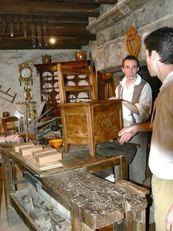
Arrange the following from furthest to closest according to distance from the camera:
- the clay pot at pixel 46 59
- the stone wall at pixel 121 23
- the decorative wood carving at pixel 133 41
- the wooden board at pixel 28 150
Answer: the clay pot at pixel 46 59 < the decorative wood carving at pixel 133 41 < the stone wall at pixel 121 23 < the wooden board at pixel 28 150

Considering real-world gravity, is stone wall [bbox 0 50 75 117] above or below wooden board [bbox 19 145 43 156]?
above

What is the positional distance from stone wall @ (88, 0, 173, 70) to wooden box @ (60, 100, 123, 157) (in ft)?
4.54

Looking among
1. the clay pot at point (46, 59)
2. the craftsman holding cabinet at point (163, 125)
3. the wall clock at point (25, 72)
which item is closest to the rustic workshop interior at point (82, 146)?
the craftsman holding cabinet at point (163, 125)

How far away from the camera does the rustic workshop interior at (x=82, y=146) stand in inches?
54.1

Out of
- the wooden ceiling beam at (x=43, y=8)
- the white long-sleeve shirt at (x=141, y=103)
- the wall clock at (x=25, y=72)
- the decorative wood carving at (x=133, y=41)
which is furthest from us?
the wall clock at (x=25, y=72)

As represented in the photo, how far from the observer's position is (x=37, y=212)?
2.55 metres

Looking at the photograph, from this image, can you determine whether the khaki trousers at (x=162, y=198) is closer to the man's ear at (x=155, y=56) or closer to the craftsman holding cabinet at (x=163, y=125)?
the craftsman holding cabinet at (x=163, y=125)

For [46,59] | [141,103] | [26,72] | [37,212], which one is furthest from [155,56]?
[26,72]

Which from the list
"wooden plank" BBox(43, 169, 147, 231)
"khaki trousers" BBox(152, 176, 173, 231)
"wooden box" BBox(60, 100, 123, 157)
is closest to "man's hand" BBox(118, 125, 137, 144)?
"wooden box" BBox(60, 100, 123, 157)

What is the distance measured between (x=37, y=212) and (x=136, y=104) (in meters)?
1.42

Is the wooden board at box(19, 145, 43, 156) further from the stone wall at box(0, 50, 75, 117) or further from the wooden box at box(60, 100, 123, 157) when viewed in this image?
the stone wall at box(0, 50, 75, 117)

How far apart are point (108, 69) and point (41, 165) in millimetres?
2818

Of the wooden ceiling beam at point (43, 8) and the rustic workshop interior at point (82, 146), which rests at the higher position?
the wooden ceiling beam at point (43, 8)

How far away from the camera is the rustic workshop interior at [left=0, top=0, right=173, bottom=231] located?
1374 mm
